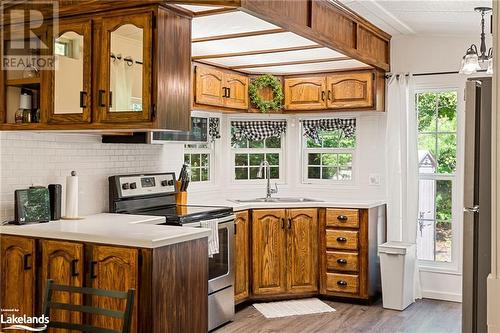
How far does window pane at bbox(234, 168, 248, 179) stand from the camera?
237 inches

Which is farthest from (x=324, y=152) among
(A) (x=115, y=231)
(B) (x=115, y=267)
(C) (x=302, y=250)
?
(B) (x=115, y=267)

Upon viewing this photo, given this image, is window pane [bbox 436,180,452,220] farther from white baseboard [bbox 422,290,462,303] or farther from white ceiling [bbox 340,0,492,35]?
white ceiling [bbox 340,0,492,35]

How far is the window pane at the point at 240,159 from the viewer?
6023 millimetres

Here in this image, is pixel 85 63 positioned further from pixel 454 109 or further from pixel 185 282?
pixel 454 109

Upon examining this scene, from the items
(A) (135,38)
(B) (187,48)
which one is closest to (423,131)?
(B) (187,48)

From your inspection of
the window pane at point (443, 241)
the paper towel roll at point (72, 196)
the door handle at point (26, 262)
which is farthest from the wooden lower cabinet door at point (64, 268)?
the window pane at point (443, 241)

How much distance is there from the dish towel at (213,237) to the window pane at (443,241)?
2485 millimetres

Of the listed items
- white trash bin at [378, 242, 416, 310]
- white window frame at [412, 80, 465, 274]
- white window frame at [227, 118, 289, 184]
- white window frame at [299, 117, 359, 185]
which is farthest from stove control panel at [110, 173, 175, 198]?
white window frame at [412, 80, 465, 274]

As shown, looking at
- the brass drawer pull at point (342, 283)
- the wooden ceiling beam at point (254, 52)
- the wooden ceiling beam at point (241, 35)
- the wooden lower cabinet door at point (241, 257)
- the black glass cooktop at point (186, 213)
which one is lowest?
the brass drawer pull at point (342, 283)

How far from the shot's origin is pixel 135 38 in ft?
11.1

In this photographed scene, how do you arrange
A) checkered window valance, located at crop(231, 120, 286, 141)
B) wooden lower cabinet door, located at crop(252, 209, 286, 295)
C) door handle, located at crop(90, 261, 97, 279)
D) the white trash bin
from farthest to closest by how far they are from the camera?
checkered window valance, located at crop(231, 120, 286, 141), wooden lower cabinet door, located at crop(252, 209, 286, 295), the white trash bin, door handle, located at crop(90, 261, 97, 279)

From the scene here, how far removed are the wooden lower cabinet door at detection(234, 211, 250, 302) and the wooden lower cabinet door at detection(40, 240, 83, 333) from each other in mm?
1705

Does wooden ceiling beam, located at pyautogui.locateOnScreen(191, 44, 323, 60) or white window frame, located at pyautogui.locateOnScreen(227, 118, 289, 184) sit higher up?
wooden ceiling beam, located at pyautogui.locateOnScreen(191, 44, 323, 60)

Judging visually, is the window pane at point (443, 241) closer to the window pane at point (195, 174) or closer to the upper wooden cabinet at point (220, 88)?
the upper wooden cabinet at point (220, 88)
